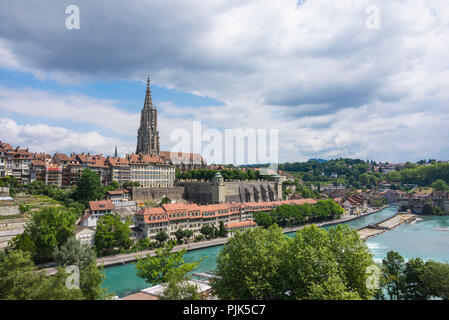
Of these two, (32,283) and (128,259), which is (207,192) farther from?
(32,283)

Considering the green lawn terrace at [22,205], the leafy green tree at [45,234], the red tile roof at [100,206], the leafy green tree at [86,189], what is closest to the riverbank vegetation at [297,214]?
the red tile roof at [100,206]

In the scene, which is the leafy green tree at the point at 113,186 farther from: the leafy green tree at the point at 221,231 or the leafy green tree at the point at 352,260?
the leafy green tree at the point at 352,260

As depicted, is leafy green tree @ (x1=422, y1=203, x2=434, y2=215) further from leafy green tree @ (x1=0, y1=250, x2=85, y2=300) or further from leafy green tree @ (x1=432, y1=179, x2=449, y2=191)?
leafy green tree @ (x1=0, y1=250, x2=85, y2=300)

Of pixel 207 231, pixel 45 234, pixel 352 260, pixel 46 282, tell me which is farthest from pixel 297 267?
pixel 207 231

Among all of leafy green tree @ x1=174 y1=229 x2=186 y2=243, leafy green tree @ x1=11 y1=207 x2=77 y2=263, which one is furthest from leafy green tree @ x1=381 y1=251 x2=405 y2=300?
leafy green tree @ x1=11 y1=207 x2=77 y2=263

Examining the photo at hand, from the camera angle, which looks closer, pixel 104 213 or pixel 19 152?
pixel 104 213
